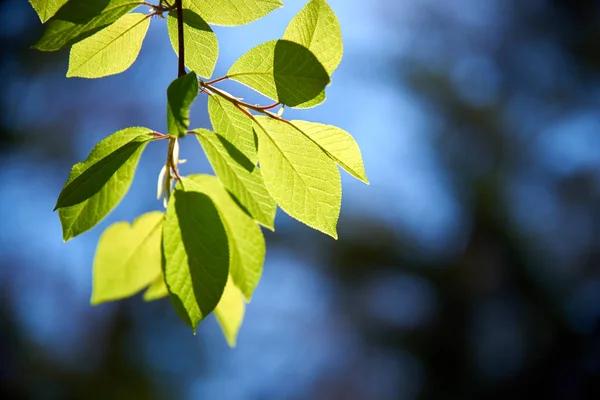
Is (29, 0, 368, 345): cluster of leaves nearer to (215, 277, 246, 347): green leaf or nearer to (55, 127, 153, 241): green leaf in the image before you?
(55, 127, 153, 241): green leaf

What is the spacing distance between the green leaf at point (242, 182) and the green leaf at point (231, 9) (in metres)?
0.08

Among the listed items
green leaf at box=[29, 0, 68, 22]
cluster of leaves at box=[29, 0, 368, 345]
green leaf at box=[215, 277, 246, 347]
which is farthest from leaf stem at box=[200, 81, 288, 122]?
green leaf at box=[215, 277, 246, 347]

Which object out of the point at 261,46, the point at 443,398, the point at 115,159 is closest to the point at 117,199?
the point at 115,159

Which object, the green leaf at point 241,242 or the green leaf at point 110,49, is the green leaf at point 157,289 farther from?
the green leaf at point 110,49

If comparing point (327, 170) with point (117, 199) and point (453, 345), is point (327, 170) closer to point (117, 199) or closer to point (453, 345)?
point (117, 199)

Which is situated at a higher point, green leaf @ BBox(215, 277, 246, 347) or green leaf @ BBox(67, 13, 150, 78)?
green leaf @ BBox(67, 13, 150, 78)

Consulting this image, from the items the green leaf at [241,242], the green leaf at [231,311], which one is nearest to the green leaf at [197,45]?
the green leaf at [241,242]

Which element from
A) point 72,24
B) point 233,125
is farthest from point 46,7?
point 233,125

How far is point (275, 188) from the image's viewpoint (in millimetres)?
369

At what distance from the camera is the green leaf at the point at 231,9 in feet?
1.19

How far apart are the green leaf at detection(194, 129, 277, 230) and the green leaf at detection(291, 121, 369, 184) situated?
0.05 metres

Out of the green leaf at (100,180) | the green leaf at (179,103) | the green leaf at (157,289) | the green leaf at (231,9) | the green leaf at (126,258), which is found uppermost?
the green leaf at (231,9)

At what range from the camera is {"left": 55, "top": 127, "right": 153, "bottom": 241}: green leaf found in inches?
13.8

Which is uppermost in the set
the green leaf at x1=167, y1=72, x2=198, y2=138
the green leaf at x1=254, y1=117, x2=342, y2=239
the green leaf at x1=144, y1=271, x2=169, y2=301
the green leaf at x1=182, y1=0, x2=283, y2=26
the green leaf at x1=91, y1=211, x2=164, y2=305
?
the green leaf at x1=182, y1=0, x2=283, y2=26
